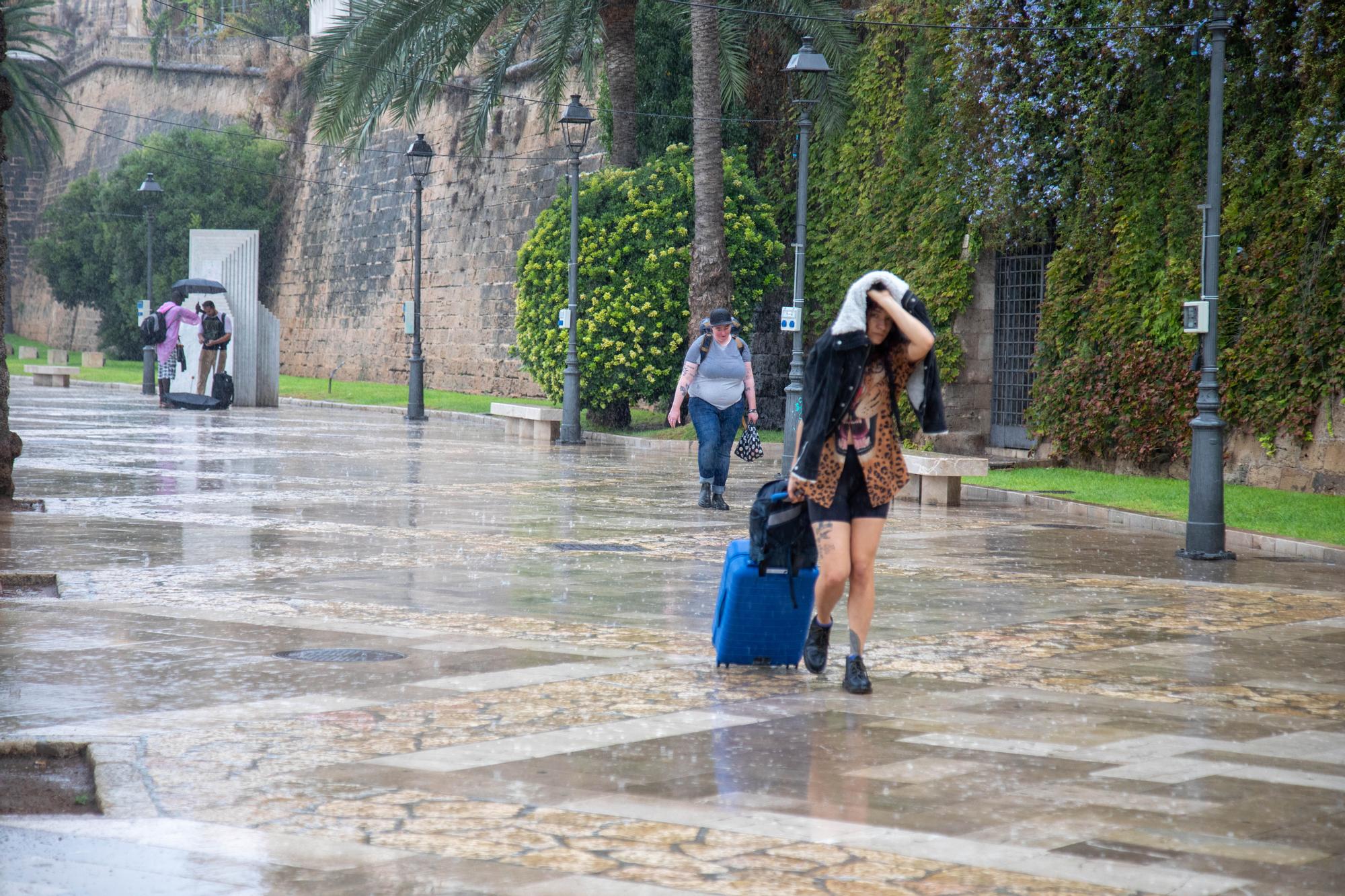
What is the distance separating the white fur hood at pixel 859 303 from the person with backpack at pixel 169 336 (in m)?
25.2

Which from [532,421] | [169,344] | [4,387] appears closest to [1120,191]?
[532,421]

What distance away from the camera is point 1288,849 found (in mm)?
4242

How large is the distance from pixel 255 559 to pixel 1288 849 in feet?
23.2

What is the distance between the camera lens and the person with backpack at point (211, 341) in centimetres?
2952

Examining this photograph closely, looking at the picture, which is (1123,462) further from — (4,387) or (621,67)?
(4,387)

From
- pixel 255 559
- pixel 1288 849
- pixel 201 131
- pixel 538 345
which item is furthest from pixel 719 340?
pixel 201 131

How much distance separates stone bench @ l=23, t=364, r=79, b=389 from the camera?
39.9 meters

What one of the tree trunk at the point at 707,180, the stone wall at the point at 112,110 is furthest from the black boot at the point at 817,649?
the stone wall at the point at 112,110

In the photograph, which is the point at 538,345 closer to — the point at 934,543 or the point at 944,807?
the point at 934,543

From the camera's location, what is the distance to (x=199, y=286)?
30.1 m

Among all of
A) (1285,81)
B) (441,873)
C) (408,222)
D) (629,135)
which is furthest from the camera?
(408,222)

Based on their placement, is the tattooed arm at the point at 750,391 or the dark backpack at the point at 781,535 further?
the tattooed arm at the point at 750,391

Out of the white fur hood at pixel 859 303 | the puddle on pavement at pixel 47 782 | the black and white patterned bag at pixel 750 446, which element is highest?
the white fur hood at pixel 859 303

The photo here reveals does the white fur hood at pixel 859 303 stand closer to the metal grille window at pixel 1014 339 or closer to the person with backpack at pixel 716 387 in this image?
the person with backpack at pixel 716 387
